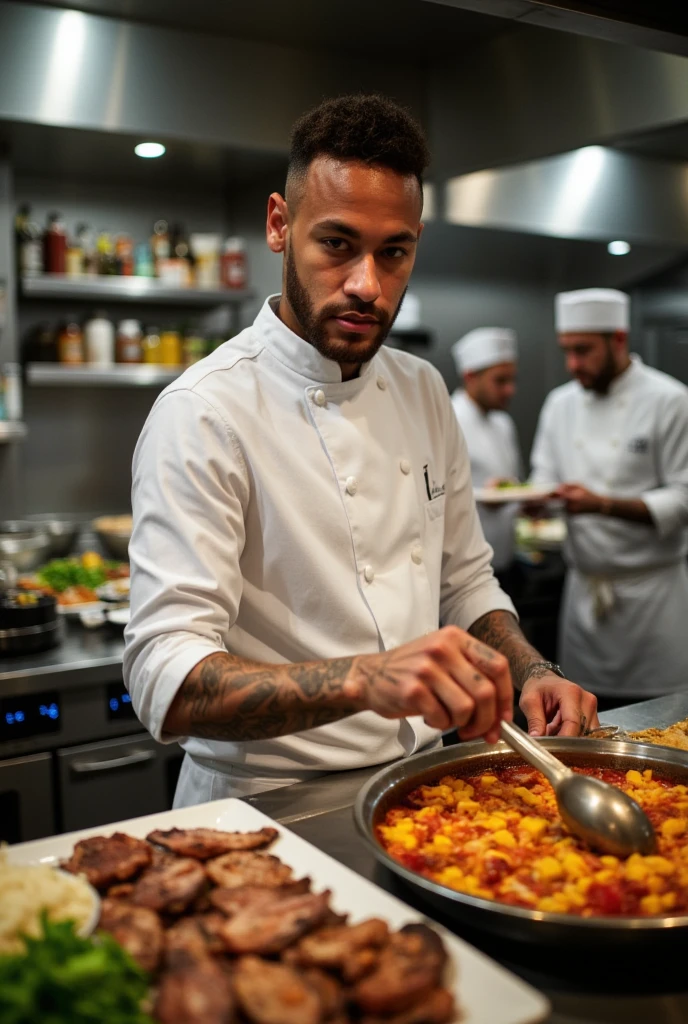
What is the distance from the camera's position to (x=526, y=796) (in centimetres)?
139

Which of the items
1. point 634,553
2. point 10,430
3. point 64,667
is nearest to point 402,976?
point 64,667

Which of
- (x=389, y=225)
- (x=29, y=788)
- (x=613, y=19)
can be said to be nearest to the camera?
(x=613, y=19)

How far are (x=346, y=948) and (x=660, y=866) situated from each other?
1.42 feet

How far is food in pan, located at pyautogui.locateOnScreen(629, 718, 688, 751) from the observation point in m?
1.61

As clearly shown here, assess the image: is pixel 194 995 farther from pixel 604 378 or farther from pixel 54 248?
pixel 604 378

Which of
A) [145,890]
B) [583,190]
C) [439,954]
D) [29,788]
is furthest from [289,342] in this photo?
[583,190]

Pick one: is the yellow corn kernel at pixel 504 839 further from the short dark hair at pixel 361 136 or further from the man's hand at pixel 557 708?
the short dark hair at pixel 361 136

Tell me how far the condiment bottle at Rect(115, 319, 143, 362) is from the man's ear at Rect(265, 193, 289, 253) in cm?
266

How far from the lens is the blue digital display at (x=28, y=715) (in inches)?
106

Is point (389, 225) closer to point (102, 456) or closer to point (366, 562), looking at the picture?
point (366, 562)

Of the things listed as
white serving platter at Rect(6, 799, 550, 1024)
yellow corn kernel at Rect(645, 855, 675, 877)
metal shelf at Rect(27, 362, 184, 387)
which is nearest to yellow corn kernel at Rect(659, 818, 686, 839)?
yellow corn kernel at Rect(645, 855, 675, 877)

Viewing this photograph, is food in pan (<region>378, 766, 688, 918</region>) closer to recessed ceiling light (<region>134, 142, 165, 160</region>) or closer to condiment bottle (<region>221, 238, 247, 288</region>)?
recessed ceiling light (<region>134, 142, 165, 160</region>)

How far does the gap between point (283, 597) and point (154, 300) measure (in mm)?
3053

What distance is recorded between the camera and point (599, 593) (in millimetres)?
4152
